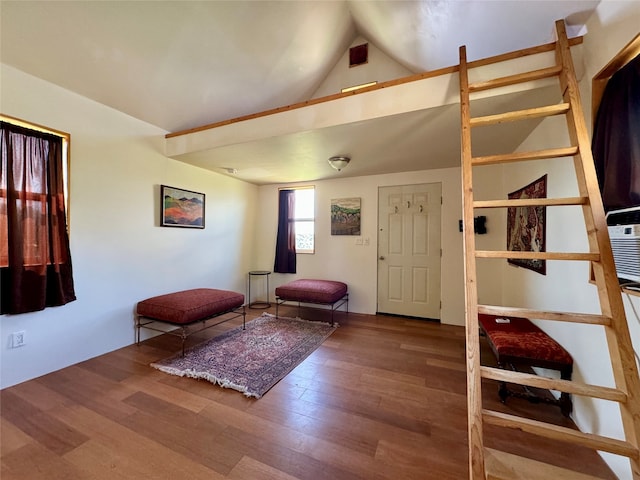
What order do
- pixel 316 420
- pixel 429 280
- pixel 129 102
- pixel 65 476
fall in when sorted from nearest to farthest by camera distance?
1. pixel 65 476
2. pixel 316 420
3. pixel 129 102
4. pixel 429 280

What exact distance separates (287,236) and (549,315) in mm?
3920

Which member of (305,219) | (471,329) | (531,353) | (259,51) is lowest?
(531,353)

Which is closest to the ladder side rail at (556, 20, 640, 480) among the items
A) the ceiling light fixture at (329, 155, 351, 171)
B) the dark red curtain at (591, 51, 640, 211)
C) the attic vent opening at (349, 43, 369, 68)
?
the dark red curtain at (591, 51, 640, 211)

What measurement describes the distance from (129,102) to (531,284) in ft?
14.6

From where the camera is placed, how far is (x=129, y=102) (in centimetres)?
259

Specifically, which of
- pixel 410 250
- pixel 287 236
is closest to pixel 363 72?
pixel 410 250

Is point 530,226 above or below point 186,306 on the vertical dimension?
above

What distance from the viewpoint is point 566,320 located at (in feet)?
3.39

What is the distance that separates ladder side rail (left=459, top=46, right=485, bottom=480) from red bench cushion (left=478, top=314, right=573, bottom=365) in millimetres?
969

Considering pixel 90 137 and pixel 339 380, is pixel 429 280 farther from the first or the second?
pixel 90 137

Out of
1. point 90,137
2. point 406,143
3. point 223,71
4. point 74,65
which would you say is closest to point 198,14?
point 223,71

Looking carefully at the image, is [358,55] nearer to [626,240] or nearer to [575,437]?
[626,240]

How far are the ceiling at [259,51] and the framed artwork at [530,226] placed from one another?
58 centimetres

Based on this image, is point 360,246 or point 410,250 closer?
point 410,250
